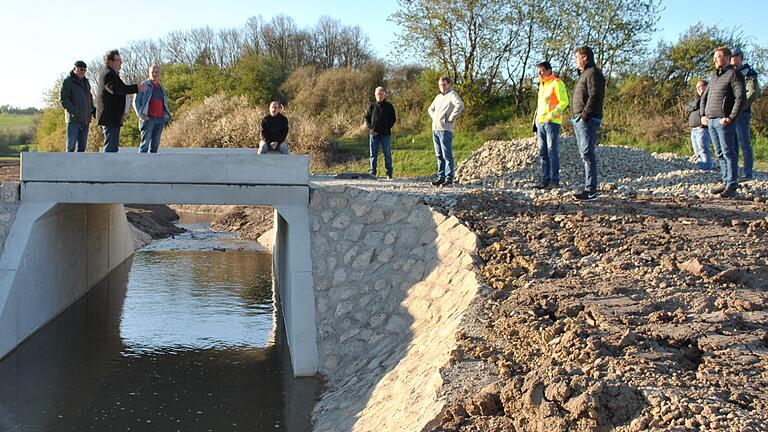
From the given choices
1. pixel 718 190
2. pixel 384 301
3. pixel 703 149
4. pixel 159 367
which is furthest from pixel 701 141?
pixel 159 367

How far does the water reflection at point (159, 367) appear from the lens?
28.3 ft

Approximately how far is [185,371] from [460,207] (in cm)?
446

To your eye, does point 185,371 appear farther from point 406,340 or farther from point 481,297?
point 481,297

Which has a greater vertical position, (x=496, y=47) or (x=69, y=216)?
(x=496, y=47)

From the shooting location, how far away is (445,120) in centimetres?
1259

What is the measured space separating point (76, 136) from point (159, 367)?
14.0ft

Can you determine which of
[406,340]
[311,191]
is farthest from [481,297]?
[311,191]

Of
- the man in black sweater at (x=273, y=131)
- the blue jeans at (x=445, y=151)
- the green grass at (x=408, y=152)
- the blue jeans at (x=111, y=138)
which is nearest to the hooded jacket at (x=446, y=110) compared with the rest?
the blue jeans at (x=445, y=151)

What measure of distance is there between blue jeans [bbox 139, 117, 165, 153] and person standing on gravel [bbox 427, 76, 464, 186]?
184 inches

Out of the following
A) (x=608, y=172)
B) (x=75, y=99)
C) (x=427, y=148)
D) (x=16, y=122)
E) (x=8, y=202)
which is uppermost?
(x=16, y=122)

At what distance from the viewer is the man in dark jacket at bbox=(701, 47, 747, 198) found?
989cm

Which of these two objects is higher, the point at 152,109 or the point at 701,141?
the point at 152,109

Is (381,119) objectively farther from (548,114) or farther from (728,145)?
(728,145)

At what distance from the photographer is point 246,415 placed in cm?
877
